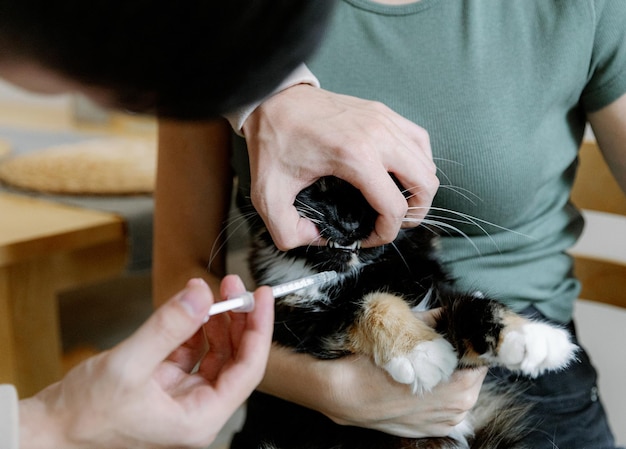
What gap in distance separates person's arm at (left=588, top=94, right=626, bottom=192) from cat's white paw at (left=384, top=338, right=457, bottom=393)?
0.39m

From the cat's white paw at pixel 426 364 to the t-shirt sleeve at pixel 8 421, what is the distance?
1.21 feet

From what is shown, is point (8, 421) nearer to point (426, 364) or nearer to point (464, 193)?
point (426, 364)

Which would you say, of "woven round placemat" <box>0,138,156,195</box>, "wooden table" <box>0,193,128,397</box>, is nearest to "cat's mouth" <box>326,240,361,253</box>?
"wooden table" <box>0,193,128,397</box>

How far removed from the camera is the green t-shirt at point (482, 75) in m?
0.79

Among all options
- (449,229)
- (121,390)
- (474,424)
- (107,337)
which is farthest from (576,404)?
(107,337)

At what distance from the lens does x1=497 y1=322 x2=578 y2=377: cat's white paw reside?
660mm

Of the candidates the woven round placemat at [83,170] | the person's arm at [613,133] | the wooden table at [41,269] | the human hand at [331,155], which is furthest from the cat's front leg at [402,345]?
the woven round placemat at [83,170]

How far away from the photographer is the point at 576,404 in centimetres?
86

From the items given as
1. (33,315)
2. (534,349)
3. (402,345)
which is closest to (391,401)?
(402,345)

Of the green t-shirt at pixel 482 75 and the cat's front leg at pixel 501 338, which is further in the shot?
the green t-shirt at pixel 482 75

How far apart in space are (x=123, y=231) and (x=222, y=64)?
0.84 m

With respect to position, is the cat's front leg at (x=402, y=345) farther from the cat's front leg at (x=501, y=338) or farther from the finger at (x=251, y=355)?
the finger at (x=251, y=355)

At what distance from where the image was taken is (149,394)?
0.58 metres

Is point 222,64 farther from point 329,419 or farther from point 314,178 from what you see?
point 329,419
